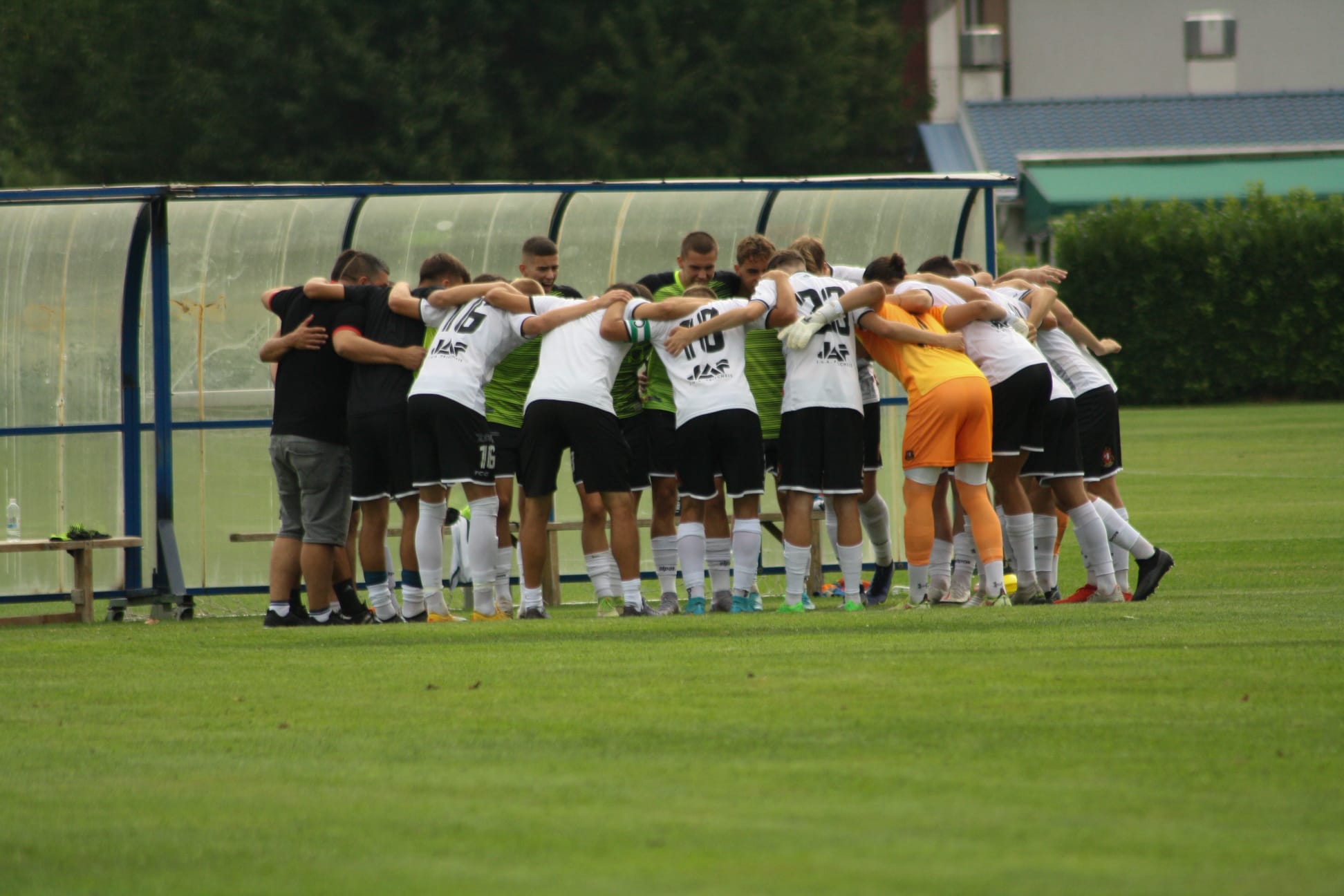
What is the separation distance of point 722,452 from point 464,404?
4.79ft

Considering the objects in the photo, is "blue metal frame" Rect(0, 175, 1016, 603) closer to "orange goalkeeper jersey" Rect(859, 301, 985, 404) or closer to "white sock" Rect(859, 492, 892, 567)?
"white sock" Rect(859, 492, 892, 567)

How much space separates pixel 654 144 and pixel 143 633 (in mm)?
33573

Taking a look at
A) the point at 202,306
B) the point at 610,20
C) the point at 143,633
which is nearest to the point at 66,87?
the point at 610,20

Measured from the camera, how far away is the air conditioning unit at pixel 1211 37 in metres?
51.6

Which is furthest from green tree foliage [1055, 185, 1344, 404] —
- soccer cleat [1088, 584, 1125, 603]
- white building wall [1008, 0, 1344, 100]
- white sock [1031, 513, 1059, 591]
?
soccer cleat [1088, 584, 1125, 603]

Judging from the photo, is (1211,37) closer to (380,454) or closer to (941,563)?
(941,563)

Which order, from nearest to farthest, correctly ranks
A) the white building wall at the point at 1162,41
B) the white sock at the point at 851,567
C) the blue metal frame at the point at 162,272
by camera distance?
the white sock at the point at 851,567
the blue metal frame at the point at 162,272
the white building wall at the point at 1162,41

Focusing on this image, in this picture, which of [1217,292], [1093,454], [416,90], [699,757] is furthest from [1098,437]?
[416,90]

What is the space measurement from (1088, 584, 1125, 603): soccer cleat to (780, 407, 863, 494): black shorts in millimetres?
1564

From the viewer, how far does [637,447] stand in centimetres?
1107

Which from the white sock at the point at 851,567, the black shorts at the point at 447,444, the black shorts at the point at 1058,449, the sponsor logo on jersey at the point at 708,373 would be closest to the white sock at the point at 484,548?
the black shorts at the point at 447,444

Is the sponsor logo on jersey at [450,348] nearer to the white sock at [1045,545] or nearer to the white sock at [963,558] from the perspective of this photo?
the white sock at [963,558]

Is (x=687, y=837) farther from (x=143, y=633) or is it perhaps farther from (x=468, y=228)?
(x=468, y=228)

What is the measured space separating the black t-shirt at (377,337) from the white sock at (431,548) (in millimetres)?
625
